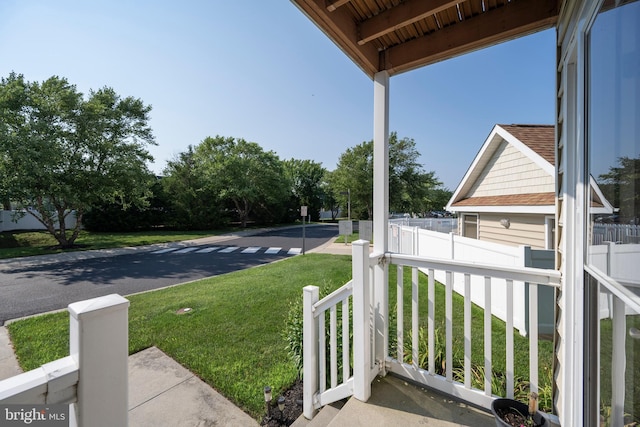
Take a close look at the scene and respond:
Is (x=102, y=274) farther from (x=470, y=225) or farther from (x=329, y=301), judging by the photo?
(x=470, y=225)

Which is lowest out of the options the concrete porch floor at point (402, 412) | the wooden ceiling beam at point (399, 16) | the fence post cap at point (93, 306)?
the concrete porch floor at point (402, 412)

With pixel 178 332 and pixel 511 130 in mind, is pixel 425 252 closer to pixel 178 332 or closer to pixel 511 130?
pixel 511 130

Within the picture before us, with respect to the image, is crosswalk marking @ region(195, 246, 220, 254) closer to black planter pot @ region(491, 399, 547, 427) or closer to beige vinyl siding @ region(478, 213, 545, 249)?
beige vinyl siding @ region(478, 213, 545, 249)

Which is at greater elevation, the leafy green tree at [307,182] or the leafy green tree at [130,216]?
the leafy green tree at [307,182]

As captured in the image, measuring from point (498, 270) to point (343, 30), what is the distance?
1925mm

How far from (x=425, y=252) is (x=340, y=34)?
223 inches

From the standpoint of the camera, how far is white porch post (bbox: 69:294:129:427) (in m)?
0.67

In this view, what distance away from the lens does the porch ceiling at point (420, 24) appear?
69.5 inches

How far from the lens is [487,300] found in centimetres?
176

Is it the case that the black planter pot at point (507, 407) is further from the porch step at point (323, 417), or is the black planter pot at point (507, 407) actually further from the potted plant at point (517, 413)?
the porch step at point (323, 417)

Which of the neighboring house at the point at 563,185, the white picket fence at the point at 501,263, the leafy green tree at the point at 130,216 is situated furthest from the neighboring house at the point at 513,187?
the leafy green tree at the point at 130,216

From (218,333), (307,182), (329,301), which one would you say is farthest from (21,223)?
(307,182)

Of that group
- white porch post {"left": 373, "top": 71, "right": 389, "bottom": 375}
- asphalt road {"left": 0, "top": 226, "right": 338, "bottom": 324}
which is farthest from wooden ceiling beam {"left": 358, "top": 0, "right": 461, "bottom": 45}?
asphalt road {"left": 0, "top": 226, "right": 338, "bottom": 324}

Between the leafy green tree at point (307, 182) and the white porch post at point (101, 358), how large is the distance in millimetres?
28972
